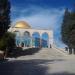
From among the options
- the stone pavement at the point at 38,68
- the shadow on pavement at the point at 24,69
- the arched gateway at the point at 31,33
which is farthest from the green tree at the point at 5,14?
the arched gateway at the point at 31,33

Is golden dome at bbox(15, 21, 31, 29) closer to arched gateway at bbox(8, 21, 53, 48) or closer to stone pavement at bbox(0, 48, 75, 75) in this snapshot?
arched gateway at bbox(8, 21, 53, 48)

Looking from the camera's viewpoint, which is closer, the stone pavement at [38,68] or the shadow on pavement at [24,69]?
the shadow on pavement at [24,69]

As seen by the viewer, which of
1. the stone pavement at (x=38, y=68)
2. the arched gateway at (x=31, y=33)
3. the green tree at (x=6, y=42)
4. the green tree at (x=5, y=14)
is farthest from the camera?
the arched gateway at (x=31, y=33)

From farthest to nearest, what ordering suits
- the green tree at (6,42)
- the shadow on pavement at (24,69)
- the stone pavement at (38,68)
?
the green tree at (6,42) → the stone pavement at (38,68) → the shadow on pavement at (24,69)

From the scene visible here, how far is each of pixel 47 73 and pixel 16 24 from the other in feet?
233

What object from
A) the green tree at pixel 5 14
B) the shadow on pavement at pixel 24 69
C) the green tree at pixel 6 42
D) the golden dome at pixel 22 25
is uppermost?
the golden dome at pixel 22 25

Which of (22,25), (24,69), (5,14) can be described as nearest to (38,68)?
(24,69)

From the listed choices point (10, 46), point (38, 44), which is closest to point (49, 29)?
point (38, 44)

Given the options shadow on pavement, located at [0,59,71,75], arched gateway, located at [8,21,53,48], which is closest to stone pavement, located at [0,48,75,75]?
shadow on pavement, located at [0,59,71,75]

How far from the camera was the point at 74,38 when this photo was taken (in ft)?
133

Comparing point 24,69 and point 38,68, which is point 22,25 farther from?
point 24,69

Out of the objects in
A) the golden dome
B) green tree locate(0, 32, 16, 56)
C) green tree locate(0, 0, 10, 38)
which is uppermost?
the golden dome

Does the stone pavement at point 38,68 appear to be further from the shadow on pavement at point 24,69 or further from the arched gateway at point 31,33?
the arched gateway at point 31,33

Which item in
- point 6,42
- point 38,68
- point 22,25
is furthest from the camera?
point 22,25
